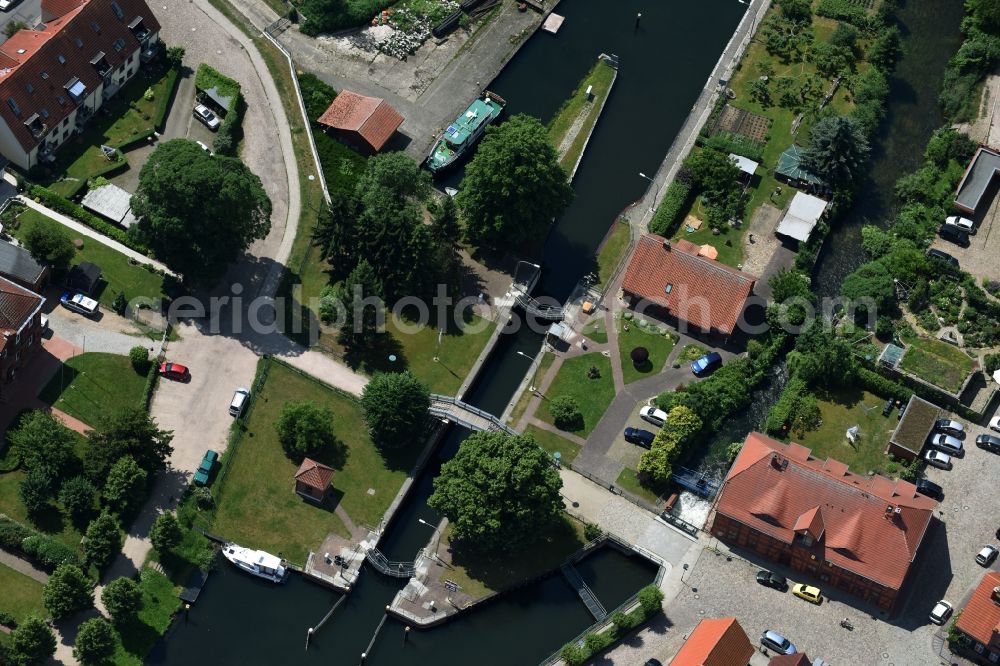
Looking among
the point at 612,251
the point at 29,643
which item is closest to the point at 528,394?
the point at 612,251

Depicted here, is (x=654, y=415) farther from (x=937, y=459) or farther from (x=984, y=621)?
(x=984, y=621)

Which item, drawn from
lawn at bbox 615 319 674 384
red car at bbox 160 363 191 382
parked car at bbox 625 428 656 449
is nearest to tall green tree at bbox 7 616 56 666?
red car at bbox 160 363 191 382

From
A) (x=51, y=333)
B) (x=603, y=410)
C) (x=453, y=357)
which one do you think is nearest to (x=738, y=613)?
(x=603, y=410)

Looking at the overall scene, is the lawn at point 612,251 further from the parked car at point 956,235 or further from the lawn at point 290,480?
the parked car at point 956,235

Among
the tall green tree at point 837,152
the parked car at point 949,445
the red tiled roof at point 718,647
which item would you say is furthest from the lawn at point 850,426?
the tall green tree at point 837,152

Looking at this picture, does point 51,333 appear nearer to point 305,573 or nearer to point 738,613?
point 305,573

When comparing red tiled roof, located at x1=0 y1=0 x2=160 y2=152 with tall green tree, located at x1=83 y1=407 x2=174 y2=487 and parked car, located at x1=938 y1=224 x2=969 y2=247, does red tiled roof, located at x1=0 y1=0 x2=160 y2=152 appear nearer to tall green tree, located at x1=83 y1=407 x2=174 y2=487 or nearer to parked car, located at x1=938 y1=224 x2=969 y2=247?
tall green tree, located at x1=83 y1=407 x2=174 y2=487
